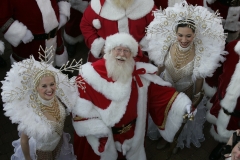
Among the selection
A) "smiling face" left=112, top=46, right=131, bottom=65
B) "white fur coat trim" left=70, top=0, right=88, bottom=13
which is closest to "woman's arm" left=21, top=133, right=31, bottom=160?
"smiling face" left=112, top=46, right=131, bottom=65

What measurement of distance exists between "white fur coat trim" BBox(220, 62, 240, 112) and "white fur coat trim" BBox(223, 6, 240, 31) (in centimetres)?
A: 194

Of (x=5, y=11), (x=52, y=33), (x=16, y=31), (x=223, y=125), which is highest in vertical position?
(x=5, y=11)

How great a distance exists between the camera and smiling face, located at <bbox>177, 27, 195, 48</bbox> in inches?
130

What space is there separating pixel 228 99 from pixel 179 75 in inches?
24.0

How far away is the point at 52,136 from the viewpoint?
299cm

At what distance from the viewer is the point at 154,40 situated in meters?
3.71

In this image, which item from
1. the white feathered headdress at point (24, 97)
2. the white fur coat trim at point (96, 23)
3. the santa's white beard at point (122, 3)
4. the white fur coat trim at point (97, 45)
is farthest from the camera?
the white fur coat trim at point (97, 45)

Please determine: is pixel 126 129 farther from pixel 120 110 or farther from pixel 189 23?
pixel 189 23

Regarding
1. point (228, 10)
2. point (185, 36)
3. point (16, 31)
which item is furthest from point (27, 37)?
point (228, 10)

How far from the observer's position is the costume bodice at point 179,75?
11.8 feet

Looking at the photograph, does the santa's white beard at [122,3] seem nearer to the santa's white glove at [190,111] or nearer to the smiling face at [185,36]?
the smiling face at [185,36]

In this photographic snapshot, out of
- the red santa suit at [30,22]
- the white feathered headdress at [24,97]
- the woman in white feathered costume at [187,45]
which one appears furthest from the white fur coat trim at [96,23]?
the white feathered headdress at [24,97]

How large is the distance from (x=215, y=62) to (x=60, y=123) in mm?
1806

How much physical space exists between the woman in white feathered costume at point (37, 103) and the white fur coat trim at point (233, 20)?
3016 mm
